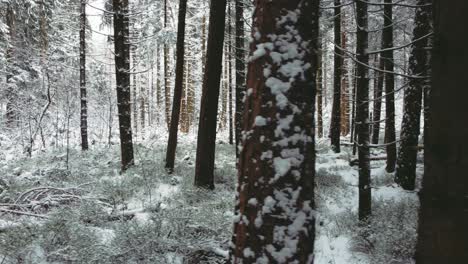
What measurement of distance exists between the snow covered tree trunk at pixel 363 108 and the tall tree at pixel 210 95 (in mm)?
3230

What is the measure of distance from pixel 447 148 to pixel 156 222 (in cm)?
429

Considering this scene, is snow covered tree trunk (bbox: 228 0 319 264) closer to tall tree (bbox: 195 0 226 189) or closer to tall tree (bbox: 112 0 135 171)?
tall tree (bbox: 195 0 226 189)

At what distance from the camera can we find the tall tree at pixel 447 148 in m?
1.40

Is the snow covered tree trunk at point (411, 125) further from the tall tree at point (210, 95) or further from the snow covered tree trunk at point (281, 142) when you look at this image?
the snow covered tree trunk at point (281, 142)

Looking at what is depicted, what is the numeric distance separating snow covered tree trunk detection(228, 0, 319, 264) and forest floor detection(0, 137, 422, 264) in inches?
92.9

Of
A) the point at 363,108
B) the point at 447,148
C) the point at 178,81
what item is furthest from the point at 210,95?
the point at 447,148

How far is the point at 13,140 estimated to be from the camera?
16.5 metres

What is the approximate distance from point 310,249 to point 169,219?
3.45m

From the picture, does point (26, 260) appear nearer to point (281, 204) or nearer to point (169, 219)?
point (169, 219)

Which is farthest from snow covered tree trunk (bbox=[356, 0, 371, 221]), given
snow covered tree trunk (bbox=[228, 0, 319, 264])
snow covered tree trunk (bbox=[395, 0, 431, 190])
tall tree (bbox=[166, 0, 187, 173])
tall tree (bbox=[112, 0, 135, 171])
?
tall tree (bbox=[112, 0, 135, 171])

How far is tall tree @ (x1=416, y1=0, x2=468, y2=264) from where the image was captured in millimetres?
1398

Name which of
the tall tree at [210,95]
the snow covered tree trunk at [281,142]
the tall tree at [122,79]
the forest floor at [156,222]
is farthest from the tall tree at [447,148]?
the tall tree at [122,79]

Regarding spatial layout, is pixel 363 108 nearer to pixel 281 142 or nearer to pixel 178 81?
pixel 281 142

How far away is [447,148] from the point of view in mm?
1452
